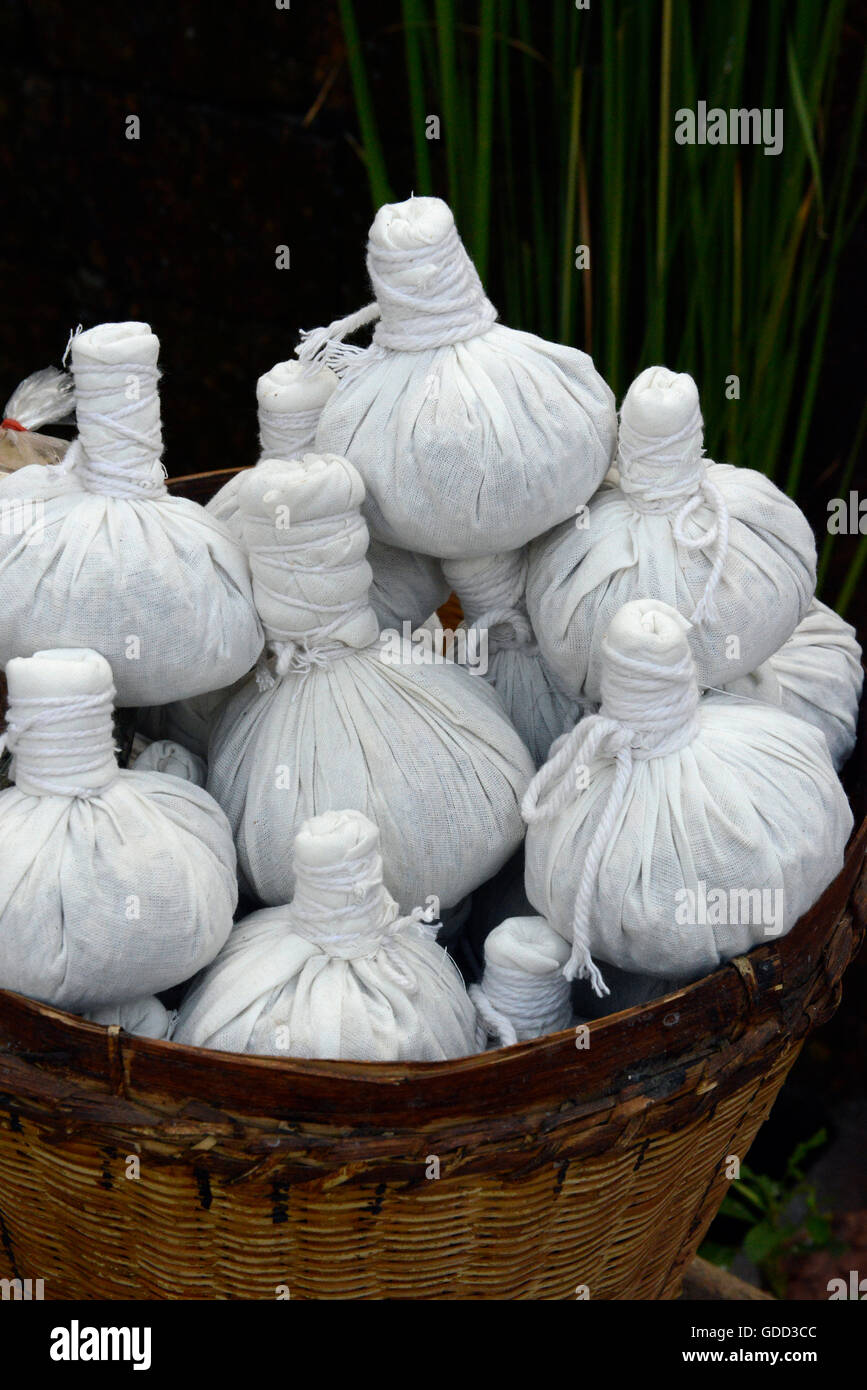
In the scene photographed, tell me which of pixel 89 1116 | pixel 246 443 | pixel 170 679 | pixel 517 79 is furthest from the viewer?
pixel 246 443

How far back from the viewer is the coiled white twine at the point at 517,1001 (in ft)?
2.49

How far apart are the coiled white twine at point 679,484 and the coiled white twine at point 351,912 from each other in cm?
23

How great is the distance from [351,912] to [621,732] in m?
0.16

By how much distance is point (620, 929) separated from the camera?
728 millimetres

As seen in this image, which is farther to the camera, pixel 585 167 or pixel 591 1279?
pixel 585 167

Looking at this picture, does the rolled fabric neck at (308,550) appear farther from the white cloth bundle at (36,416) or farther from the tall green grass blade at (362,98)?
the tall green grass blade at (362,98)

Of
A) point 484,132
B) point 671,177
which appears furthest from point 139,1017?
point 671,177

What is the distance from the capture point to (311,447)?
34.4 inches

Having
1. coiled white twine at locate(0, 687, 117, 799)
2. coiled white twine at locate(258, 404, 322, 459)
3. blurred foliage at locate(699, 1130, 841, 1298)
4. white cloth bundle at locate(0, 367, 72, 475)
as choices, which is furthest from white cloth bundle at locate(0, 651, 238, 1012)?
blurred foliage at locate(699, 1130, 841, 1298)

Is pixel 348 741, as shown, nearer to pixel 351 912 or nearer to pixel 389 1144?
pixel 351 912

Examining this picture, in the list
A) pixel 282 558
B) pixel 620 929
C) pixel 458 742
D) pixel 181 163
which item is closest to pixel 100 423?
pixel 282 558

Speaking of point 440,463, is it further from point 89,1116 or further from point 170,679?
point 89,1116

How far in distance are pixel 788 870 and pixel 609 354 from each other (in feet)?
1.88

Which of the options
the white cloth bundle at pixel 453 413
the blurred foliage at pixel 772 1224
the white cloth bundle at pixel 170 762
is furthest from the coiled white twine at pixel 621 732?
the blurred foliage at pixel 772 1224
